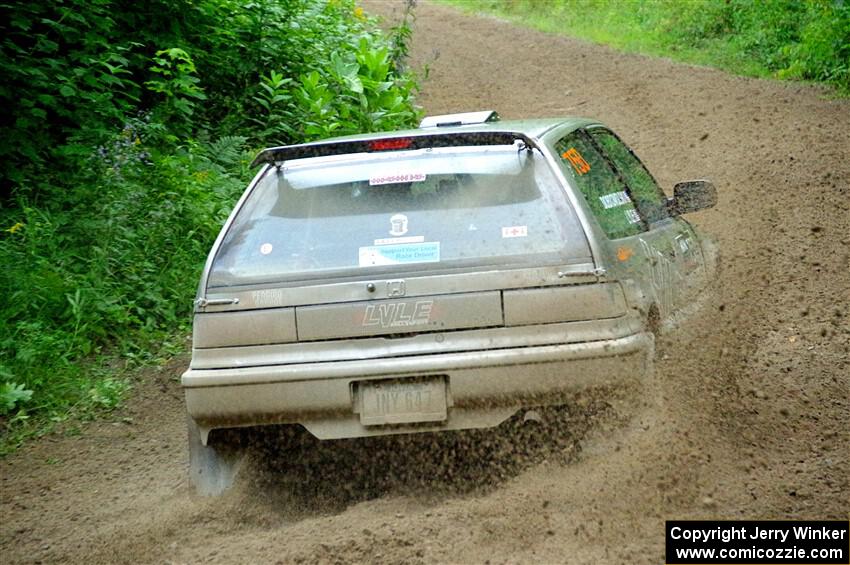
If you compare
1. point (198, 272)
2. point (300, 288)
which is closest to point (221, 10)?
point (198, 272)

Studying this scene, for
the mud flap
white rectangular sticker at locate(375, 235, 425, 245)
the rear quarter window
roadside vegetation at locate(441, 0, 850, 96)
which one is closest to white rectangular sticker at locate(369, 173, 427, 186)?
white rectangular sticker at locate(375, 235, 425, 245)

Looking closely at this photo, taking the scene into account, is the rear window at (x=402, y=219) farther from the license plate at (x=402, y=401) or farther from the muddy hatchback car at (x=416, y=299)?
the license plate at (x=402, y=401)

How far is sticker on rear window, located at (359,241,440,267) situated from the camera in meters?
4.43

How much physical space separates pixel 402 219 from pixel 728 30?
17.1m

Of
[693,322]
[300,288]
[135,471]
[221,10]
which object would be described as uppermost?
[221,10]

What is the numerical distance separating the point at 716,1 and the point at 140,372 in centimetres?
1677

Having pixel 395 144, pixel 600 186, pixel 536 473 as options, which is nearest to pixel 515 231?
pixel 395 144

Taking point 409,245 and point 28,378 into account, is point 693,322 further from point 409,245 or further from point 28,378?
point 28,378

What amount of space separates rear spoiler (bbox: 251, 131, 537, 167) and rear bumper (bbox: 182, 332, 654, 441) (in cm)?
97

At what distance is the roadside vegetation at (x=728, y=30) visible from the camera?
16.2m

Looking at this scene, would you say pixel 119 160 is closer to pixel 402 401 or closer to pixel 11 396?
pixel 11 396

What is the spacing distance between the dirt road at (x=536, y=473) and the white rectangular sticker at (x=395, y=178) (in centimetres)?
115

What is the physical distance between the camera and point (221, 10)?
10867 mm

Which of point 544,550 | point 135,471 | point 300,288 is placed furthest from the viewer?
point 135,471
